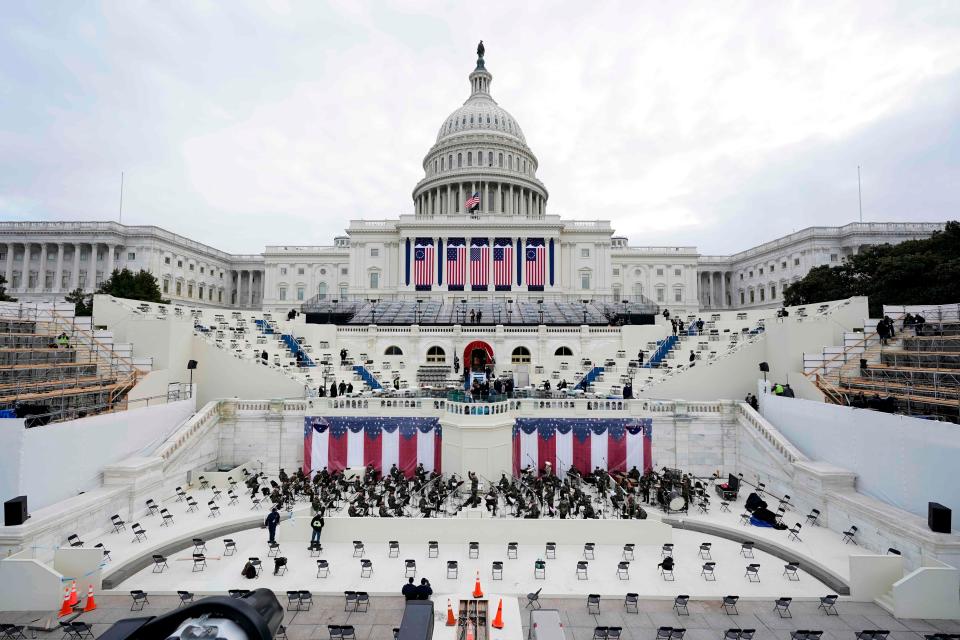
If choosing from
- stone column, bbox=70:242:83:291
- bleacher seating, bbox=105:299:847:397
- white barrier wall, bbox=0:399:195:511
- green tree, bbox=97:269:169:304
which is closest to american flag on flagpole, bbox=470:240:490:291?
bleacher seating, bbox=105:299:847:397

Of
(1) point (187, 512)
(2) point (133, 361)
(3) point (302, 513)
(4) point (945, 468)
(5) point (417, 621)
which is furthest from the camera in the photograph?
(2) point (133, 361)

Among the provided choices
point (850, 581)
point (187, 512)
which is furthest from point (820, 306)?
point (187, 512)

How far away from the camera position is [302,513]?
19406 millimetres

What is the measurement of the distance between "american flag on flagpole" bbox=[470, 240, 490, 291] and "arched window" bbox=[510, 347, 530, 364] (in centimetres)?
2550

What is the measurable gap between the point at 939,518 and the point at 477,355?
34705mm

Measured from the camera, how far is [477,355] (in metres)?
46.6

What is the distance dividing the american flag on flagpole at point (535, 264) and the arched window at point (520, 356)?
86.3 feet

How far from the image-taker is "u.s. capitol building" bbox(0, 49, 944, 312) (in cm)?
7138

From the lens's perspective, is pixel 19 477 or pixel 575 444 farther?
pixel 575 444

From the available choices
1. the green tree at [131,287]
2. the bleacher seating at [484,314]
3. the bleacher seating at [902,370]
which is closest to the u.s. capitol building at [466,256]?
the bleacher seating at [484,314]

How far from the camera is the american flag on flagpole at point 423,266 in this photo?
2805 inches

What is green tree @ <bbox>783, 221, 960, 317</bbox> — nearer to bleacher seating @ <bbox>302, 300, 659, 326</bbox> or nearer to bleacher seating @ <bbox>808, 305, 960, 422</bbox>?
bleacher seating @ <bbox>808, 305, 960, 422</bbox>

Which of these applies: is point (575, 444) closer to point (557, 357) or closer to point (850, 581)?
point (850, 581)

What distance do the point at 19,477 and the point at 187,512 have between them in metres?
6.26
